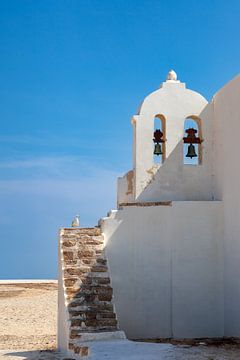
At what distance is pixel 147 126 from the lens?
1126 centimetres

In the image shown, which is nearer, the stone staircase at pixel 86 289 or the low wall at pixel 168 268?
the stone staircase at pixel 86 289

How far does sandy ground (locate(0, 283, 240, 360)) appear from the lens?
7.02 metres

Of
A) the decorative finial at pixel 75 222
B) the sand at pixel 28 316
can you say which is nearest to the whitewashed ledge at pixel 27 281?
the sand at pixel 28 316

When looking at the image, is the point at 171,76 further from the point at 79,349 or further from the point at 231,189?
the point at 79,349

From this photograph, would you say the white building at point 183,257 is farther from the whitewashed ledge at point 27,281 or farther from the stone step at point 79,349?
the whitewashed ledge at point 27,281

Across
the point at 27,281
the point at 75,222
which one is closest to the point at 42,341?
the point at 75,222

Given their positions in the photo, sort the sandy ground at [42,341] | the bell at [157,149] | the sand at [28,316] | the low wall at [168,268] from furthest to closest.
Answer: the sand at [28,316] → the bell at [157,149] → the low wall at [168,268] → the sandy ground at [42,341]

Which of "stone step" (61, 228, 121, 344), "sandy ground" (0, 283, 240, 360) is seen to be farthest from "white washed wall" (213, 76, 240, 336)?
"stone step" (61, 228, 121, 344)

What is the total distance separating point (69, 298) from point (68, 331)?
0.66 meters

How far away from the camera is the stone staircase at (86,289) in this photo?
26.1 feet

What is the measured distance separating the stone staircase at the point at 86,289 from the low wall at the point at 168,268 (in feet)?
1.73

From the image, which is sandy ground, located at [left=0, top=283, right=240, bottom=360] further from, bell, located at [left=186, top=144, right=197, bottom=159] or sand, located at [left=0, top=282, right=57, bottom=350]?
bell, located at [left=186, top=144, right=197, bottom=159]

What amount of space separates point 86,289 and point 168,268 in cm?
204

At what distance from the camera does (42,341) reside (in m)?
11.8
